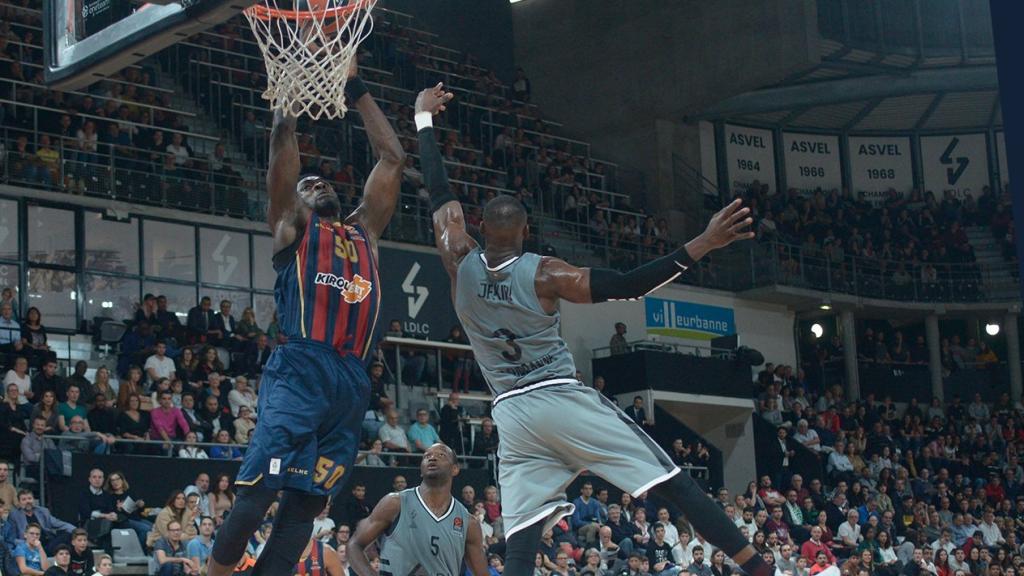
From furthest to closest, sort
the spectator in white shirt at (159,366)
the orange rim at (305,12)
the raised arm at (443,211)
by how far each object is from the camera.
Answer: the spectator in white shirt at (159,366) < the orange rim at (305,12) < the raised arm at (443,211)

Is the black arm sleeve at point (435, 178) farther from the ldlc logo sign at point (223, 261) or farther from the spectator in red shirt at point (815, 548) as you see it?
the ldlc logo sign at point (223, 261)

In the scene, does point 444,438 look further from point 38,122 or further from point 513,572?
point 513,572

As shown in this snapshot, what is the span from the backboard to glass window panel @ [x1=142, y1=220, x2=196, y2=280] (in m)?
14.6

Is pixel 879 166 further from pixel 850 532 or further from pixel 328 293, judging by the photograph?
pixel 328 293

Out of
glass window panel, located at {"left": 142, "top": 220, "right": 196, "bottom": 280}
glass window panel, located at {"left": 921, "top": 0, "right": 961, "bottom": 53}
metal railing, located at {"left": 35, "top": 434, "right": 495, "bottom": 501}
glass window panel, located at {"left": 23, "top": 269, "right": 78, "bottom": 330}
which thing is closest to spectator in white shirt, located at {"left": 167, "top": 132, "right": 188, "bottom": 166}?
glass window panel, located at {"left": 142, "top": 220, "right": 196, "bottom": 280}

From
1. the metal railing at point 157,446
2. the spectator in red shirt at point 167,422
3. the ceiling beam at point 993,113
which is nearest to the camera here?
the metal railing at point 157,446

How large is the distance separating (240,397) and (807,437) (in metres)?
13.7

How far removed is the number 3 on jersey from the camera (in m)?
7.12

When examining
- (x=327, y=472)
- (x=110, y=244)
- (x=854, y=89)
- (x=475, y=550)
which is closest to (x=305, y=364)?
(x=327, y=472)

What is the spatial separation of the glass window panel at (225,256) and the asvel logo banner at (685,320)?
967cm

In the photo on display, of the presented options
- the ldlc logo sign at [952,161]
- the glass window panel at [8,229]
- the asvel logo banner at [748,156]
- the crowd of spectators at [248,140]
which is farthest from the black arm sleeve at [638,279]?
the ldlc logo sign at [952,161]

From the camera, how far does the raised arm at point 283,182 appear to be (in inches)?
272

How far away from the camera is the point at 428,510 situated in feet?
31.4

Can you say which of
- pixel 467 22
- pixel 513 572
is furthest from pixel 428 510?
pixel 467 22
